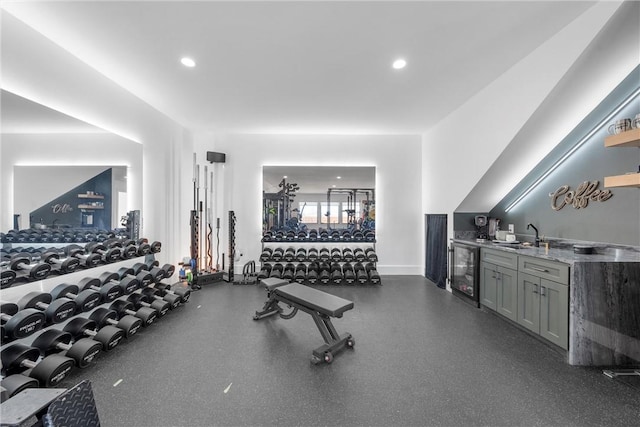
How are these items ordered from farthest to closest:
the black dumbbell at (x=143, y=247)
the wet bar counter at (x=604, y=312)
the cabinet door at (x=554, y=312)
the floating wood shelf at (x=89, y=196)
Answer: the black dumbbell at (x=143, y=247) < the floating wood shelf at (x=89, y=196) < the cabinet door at (x=554, y=312) < the wet bar counter at (x=604, y=312)

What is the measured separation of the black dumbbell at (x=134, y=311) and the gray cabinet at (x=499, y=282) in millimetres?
3672

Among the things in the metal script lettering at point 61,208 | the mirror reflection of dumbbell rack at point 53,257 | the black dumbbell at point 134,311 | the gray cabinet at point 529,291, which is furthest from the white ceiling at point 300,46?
the gray cabinet at point 529,291

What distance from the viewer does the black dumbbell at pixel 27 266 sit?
6.19ft

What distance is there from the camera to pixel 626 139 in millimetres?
1922

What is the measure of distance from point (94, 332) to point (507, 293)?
3.97 meters

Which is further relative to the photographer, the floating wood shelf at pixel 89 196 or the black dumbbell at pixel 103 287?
the floating wood shelf at pixel 89 196

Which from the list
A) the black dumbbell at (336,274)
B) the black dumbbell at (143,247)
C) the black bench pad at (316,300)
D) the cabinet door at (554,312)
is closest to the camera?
the cabinet door at (554,312)

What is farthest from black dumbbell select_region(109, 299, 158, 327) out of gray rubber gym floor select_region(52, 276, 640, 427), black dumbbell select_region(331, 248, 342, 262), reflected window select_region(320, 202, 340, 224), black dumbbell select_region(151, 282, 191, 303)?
reflected window select_region(320, 202, 340, 224)

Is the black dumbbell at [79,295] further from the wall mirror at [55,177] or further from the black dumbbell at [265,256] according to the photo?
the black dumbbell at [265,256]

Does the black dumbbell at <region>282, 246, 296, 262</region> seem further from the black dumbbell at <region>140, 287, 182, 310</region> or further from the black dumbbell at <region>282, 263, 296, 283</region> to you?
the black dumbbell at <region>140, 287, 182, 310</region>

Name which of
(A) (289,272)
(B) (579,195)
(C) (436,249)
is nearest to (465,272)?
(C) (436,249)

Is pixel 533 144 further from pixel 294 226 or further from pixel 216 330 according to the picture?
pixel 216 330

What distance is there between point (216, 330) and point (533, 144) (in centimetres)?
383

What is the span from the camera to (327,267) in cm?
439
